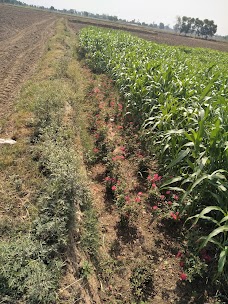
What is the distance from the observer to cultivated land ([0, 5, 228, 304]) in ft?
7.48

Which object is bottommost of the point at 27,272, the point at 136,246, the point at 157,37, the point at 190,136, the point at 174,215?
the point at 136,246

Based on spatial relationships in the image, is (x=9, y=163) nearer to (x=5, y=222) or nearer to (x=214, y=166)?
(x=5, y=222)

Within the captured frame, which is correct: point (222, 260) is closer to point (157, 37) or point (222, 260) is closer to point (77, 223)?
point (77, 223)

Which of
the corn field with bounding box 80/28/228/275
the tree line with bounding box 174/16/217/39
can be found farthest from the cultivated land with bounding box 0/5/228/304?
the tree line with bounding box 174/16/217/39

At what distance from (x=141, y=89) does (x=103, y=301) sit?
16.1ft

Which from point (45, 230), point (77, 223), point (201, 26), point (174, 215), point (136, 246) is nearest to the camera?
point (45, 230)

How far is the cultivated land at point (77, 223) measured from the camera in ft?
7.48

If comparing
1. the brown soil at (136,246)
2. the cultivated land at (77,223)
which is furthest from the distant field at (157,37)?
the brown soil at (136,246)

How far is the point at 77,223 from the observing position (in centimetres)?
309

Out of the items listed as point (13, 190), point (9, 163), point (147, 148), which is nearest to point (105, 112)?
point (147, 148)

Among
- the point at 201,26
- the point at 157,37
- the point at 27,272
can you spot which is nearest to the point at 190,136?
the point at 27,272

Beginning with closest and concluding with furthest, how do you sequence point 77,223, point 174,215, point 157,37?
point 77,223 → point 174,215 → point 157,37

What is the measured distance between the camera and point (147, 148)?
206 inches

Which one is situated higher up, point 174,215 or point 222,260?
point 222,260
